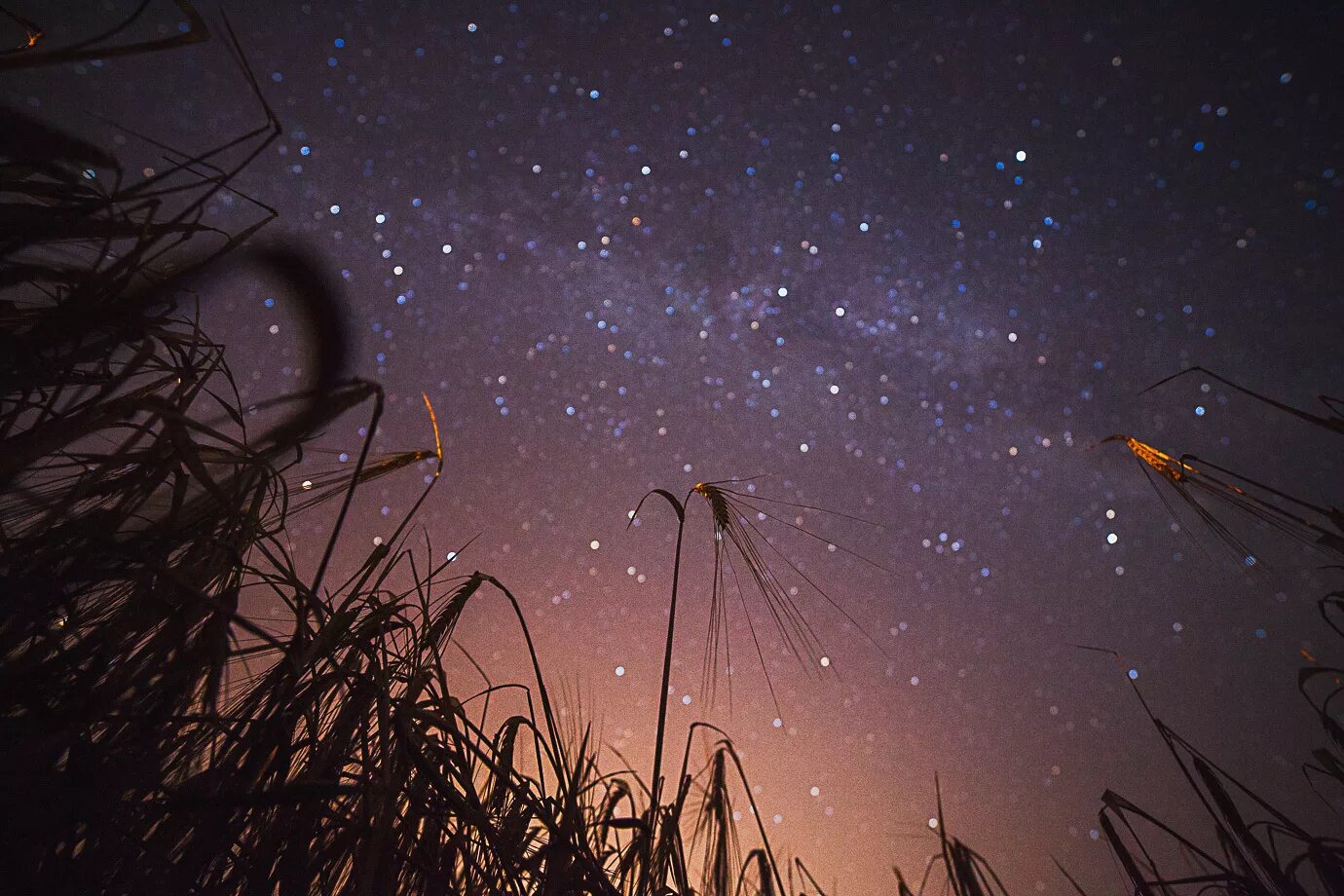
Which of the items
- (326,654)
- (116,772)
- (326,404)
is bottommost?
(116,772)

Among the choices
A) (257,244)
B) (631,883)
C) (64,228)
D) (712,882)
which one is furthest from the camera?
A: (712,882)

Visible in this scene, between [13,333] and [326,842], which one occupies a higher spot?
[13,333]

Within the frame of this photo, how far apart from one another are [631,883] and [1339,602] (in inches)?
22.9

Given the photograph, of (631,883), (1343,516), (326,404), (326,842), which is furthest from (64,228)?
(1343,516)

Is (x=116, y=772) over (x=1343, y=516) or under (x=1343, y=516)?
under

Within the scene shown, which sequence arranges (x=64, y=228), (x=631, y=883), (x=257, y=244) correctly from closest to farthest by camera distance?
(x=64, y=228) < (x=257, y=244) < (x=631, y=883)

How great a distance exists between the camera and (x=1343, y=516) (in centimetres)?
39

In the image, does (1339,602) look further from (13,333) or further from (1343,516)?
(13,333)

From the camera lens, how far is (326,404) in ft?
1.41

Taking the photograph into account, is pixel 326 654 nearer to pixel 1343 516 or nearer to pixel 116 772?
pixel 116 772

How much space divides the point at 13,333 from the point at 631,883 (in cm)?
58

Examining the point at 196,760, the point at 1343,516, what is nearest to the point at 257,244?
the point at 196,760

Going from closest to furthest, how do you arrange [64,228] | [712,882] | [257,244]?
[64,228], [257,244], [712,882]

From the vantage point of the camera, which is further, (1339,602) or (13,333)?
(1339,602)
